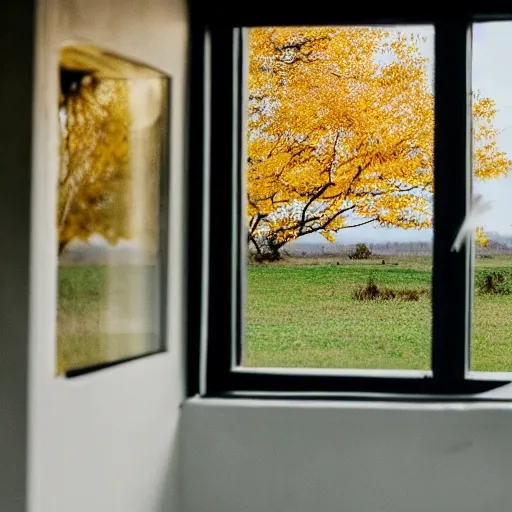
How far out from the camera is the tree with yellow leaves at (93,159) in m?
1.82

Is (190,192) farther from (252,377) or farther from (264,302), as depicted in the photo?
(252,377)

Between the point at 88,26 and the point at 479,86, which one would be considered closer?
the point at 88,26

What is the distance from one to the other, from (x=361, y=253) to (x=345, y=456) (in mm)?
645

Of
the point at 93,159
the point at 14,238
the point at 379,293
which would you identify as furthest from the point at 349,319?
the point at 14,238

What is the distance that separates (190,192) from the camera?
2.53 m

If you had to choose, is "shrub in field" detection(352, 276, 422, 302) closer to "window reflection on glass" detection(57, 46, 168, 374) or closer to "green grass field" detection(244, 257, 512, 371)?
"green grass field" detection(244, 257, 512, 371)

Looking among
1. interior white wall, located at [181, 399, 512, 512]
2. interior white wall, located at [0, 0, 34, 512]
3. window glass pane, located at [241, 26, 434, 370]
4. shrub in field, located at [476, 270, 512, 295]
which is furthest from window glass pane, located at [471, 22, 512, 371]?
interior white wall, located at [0, 0, 34, 512]

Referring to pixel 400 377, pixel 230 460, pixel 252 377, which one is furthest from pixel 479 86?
pixel 230 460

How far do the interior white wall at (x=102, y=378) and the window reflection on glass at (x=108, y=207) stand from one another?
56mm

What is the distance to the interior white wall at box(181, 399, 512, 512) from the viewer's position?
2361 mm

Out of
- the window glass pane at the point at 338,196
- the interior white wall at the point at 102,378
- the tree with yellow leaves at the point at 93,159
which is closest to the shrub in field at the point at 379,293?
the window glass pane at the point at 338,196

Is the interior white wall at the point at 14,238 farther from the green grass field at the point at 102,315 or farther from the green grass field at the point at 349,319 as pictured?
the green grass field at the point at 349,319

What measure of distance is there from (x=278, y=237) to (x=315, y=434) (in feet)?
2.12

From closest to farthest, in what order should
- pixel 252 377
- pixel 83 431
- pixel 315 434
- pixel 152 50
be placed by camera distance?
pixel 83 431, pixel 152 50, pixel 315 434, pixel 252 377
